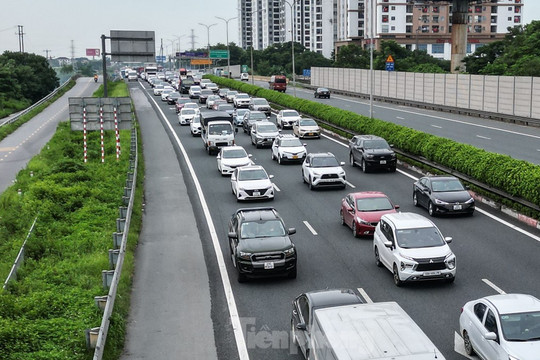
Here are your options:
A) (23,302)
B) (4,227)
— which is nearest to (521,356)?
(23,302)

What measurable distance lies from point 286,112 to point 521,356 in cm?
4844

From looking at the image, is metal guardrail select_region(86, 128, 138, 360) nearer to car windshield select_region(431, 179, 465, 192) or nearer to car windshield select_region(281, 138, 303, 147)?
car windshield select_region(431, 179, 465, 192)

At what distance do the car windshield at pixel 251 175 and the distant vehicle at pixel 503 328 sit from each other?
1798 cm

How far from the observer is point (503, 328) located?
13.3 metres

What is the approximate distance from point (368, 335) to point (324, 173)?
72.5ft

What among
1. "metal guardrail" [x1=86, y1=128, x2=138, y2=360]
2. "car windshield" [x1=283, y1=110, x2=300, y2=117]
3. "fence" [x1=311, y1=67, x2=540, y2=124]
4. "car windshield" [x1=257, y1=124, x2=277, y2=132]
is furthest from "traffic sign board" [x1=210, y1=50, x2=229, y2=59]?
"metal guardrail" [x1=86, y1=128, x2=138, y2=360]

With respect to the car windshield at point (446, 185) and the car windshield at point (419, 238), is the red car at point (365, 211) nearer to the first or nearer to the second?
the car windshield at point (446, 185)

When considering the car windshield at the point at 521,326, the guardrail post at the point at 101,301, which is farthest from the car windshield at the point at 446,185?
the guardrail post at the point at 101,301

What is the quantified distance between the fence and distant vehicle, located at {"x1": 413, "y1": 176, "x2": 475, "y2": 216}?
98.5 feet

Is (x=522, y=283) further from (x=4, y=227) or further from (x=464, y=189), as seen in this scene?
(x=4, y=227)

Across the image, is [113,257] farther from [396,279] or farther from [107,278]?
[396,279]

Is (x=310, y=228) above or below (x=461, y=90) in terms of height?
below

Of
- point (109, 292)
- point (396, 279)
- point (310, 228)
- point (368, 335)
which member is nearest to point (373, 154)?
point (310, 228)

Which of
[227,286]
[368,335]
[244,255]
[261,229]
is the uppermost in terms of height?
[368,335]
